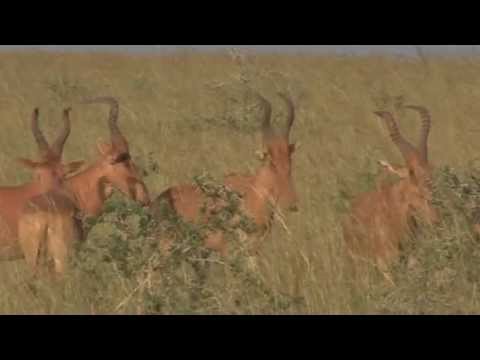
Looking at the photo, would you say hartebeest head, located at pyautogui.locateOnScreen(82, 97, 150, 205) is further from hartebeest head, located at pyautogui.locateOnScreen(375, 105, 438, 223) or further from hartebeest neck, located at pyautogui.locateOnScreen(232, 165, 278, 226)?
hartebeest head, located at pyautogui.locateOnScreen(375, 105, 438, 223)

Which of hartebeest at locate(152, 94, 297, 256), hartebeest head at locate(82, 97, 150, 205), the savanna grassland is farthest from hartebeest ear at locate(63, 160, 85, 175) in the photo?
hartebeest at locate(152, 94, 297, 256)

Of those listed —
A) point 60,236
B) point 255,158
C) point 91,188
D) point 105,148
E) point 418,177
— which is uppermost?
point 255,158

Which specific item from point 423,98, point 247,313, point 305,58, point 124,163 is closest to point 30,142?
point 124,163

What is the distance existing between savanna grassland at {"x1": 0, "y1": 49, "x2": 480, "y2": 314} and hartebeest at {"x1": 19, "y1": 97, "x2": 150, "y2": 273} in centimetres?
20

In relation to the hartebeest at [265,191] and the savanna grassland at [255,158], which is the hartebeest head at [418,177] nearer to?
the savanna grassland at [255,158]

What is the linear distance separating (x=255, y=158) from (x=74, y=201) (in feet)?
14.3

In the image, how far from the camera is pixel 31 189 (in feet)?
28.5

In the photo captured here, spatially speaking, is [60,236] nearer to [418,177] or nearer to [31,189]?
[31,189]

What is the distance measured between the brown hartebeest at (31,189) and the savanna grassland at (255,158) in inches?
9.4

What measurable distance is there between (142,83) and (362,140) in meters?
5.05

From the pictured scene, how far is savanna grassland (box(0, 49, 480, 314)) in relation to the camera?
267 inches

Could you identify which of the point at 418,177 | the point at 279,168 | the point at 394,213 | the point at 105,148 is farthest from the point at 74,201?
the point at 418,177

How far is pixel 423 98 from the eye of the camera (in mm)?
16688

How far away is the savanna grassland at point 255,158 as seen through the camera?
6777 mm
